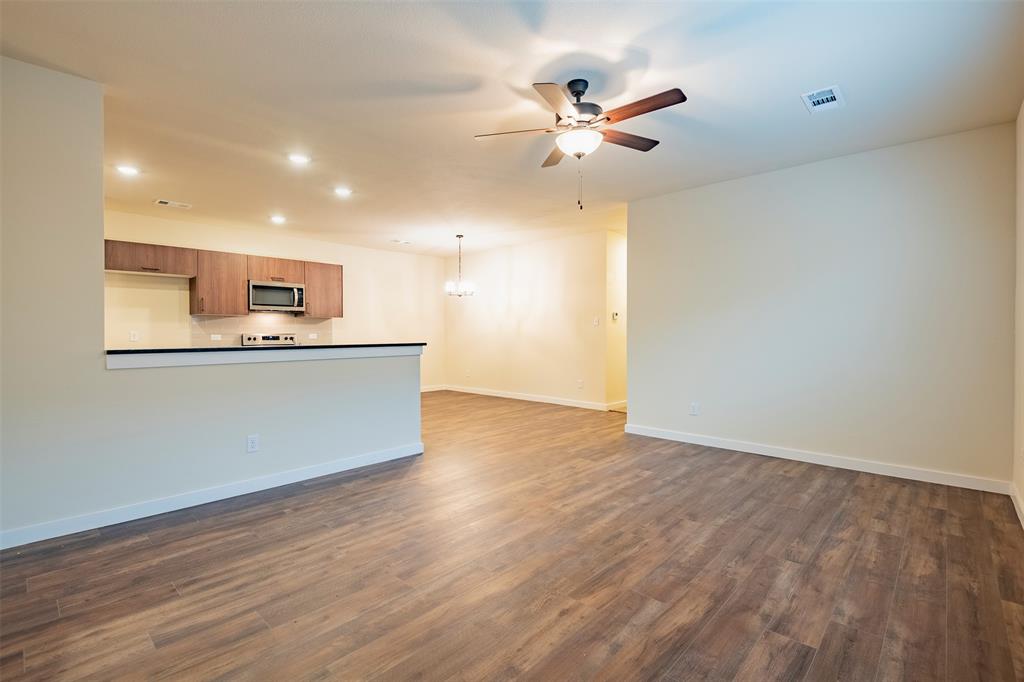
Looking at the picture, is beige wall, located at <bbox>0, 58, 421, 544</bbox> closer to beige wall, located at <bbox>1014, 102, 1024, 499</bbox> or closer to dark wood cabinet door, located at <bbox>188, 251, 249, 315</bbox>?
dark wood cabinet door, located at <bbox>188, 251, 249, 315</bbox>

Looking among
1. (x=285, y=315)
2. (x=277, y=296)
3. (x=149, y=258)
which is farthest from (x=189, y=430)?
(x=285, y=315)

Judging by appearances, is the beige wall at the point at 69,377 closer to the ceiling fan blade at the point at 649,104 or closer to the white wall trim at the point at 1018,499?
the ceiling fan blade at the point at 649,104

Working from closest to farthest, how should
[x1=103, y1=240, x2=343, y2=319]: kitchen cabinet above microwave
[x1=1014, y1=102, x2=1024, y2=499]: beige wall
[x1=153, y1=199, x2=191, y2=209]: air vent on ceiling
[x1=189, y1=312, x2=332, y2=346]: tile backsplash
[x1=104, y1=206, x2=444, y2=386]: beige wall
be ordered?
[x1=1014, y1=102, x2=1024, y2=499]: beige wall < [x1=153, y1=199, x2=191, y2=209]: air vent on ceiling < [x1=103, y1=240, x2=343, y2=319]: kitchen cabinet above microwave < [x1=104, y1=206, x2=444, y2=386]: beige wall < [x1=189, y1=312, x2=332, y2=346]: tile backsplash

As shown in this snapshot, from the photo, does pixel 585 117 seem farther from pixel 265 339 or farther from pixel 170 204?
pixel 265 339

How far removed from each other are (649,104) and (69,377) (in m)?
3.56

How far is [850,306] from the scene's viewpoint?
3.89 meters

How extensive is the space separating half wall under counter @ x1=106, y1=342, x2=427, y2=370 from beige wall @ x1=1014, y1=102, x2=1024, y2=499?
450 centimetres

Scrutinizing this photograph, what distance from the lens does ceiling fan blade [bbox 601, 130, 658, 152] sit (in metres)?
2.81

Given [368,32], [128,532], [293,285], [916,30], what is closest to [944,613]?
[916,30]

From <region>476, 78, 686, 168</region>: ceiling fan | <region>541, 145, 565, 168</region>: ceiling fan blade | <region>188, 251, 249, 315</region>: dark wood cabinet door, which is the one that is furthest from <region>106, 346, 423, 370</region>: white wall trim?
<region>188, 251, 249, 315</region>: dark wood cabinet door

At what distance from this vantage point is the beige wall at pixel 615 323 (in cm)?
674

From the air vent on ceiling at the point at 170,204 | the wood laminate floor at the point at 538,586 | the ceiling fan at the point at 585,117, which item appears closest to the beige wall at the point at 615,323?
the wood laminate floor at the point at 538,586

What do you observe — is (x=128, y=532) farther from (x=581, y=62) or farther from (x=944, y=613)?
(x=944, y=613)

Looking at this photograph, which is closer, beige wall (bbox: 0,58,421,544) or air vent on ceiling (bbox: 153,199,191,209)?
beige wall (bbox: 0,58,421,544)
